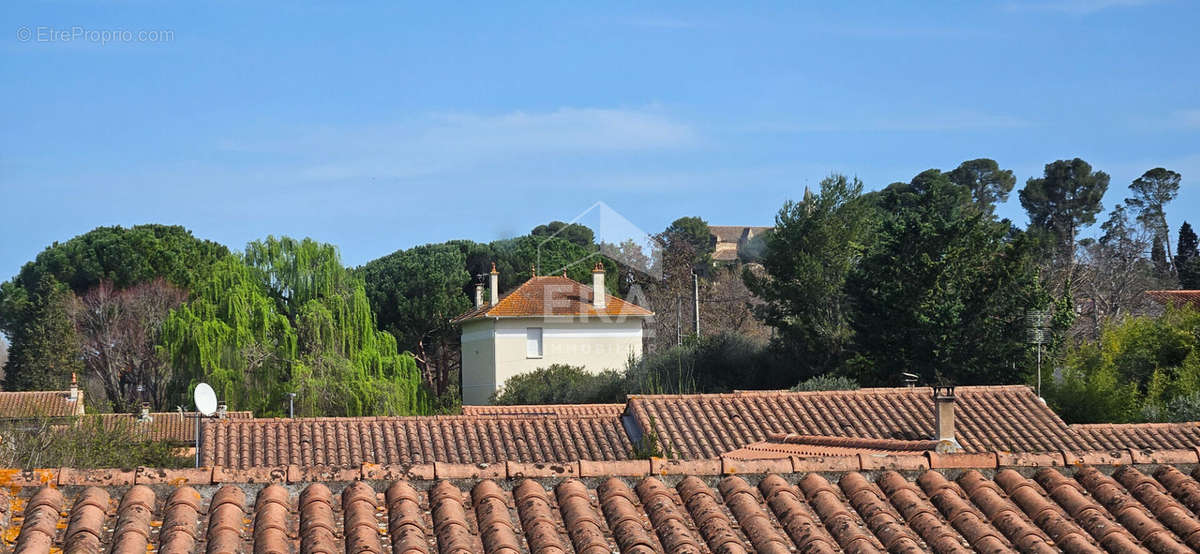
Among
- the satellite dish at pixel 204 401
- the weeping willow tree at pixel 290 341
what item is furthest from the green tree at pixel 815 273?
the satellite dish at pixel 204 401

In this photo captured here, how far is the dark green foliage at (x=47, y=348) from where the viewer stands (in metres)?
51.4

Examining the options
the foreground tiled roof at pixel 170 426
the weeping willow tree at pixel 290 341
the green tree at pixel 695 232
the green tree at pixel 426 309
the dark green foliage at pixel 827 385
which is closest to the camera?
the dark green foliage at pixel 827 385

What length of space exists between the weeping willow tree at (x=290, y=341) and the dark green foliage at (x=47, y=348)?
1537cm

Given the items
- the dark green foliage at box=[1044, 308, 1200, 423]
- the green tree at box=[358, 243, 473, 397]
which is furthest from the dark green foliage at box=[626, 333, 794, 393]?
the green tree at box=[358, 243, 473, 397]

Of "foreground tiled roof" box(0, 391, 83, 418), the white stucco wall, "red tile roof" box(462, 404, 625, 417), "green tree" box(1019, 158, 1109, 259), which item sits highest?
"green tree" box(1019, 158, 1109, 259)

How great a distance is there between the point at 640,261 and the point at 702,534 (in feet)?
184

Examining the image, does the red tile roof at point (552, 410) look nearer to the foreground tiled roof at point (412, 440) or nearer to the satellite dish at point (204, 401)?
the foreground tiled roof at point (412, 440)

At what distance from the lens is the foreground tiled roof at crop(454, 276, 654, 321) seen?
44.0 m

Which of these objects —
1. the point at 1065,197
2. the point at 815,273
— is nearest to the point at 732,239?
the point at 1065,197

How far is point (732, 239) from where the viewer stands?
356 ft

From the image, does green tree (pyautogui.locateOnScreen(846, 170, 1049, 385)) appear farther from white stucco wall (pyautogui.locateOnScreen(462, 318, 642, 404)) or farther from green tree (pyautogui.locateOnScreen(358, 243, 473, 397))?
green tree (pyautogui.locateOnScreen(358, 243, 473, 397))

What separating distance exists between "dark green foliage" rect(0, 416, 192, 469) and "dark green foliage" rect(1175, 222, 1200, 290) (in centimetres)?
4675

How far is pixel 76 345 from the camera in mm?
52406

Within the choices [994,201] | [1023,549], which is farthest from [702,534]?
[994,201]
